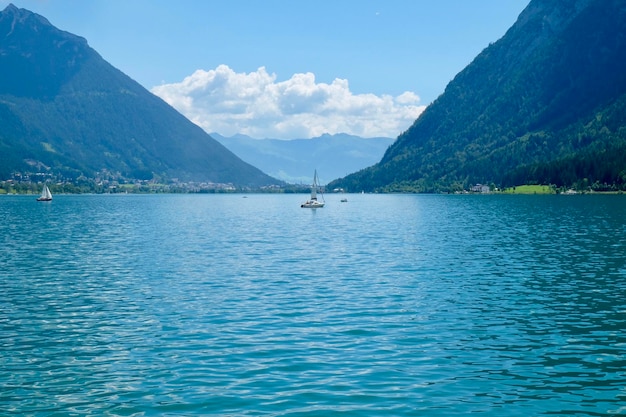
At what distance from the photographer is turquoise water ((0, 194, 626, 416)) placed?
91.9ft

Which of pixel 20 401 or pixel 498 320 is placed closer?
pixel 20 401

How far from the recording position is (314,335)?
1545 inches

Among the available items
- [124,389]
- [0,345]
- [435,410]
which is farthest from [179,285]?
[435,410]

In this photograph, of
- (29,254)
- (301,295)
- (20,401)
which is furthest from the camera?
(29,254)

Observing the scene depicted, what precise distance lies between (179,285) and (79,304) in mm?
11375

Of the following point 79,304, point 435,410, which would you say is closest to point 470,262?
point 79,304

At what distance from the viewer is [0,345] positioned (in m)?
37.4

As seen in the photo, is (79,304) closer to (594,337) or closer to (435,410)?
(435,410)

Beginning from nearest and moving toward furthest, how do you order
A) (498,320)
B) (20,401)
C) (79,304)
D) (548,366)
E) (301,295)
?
(20,401), (548,366), (498,320), (79,304), (301,295)

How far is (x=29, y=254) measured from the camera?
85.5 meters

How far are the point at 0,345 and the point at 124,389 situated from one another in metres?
12.8

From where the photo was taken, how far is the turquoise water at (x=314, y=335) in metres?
28.0

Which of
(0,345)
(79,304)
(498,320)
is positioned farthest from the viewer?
(79,304)

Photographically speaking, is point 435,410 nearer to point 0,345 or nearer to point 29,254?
point 0,345
